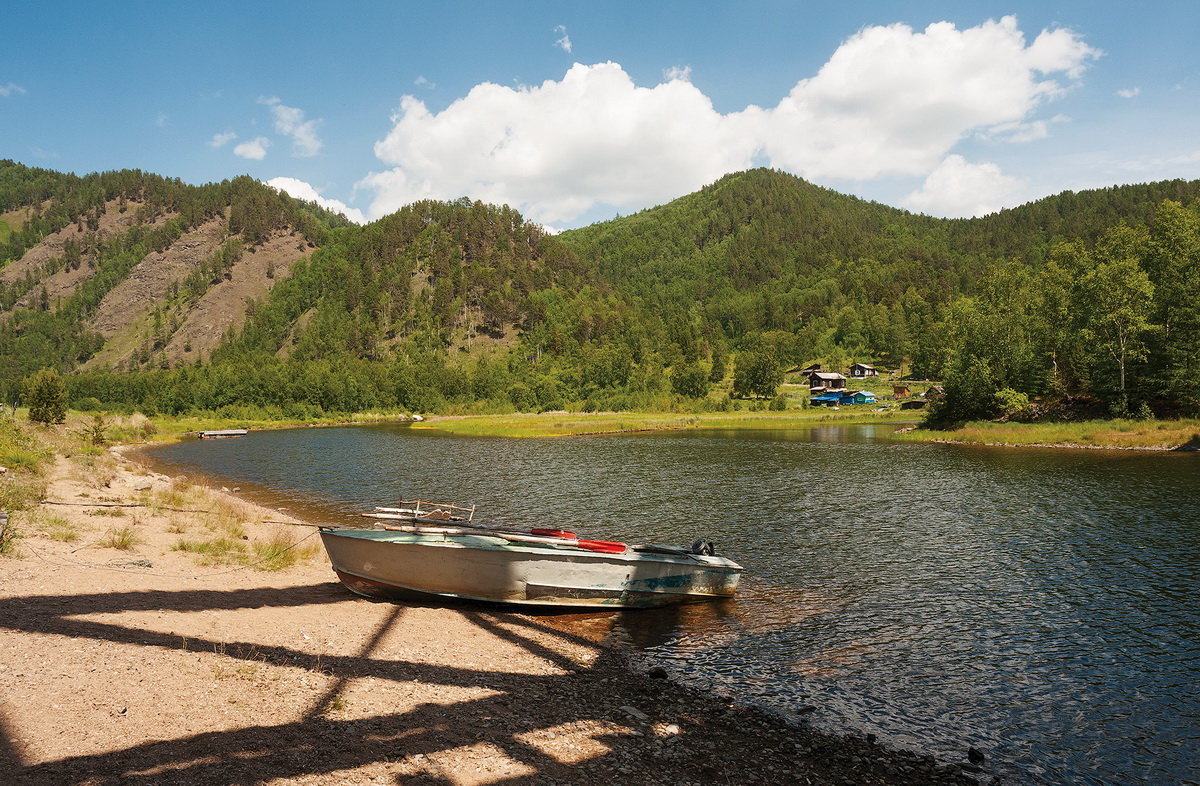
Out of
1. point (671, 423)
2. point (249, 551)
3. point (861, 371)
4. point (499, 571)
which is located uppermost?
point (861, 371)

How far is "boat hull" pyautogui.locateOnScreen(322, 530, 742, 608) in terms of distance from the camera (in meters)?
16.6

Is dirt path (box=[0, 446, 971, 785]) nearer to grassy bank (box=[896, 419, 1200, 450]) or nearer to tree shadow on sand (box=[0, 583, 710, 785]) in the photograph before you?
tree shadow on sand (box=[0, 583, 710, 785])

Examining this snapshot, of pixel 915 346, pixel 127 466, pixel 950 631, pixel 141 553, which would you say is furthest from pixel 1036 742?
pixel 915 346

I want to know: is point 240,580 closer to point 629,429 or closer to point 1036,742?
point 1036,742

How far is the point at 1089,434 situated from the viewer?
60.1 m

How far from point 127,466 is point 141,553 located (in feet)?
128

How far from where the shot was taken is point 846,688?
1291cm

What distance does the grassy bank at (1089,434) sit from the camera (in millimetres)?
54312

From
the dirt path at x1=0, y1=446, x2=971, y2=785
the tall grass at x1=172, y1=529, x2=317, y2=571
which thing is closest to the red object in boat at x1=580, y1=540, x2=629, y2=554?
the dirt path at x1=0, y1=446, x2=971, y2=785

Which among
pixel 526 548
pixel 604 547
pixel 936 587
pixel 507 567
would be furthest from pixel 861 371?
pixel 507 567

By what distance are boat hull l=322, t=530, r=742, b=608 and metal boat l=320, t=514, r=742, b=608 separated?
28mm

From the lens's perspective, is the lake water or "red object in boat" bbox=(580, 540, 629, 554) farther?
"red object in boat" bbox=(580, 540, 629, 554)

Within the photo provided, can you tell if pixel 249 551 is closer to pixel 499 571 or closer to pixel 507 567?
pixel 499 571

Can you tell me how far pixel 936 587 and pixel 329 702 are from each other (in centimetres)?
1882
